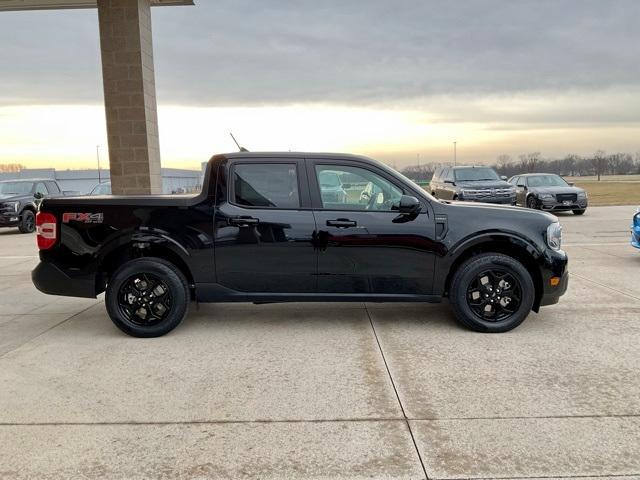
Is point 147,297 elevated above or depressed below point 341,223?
below

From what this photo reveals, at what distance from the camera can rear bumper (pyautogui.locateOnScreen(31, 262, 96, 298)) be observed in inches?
207

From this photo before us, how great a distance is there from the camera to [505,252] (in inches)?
209

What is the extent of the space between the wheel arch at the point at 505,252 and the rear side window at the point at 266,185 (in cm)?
171

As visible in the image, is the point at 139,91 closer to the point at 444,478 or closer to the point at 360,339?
the point at 360,339

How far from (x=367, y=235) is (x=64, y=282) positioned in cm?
313

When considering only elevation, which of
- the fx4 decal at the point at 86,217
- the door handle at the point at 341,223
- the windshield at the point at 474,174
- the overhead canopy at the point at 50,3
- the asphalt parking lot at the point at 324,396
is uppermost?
the overhead canopy at the point at 50,3

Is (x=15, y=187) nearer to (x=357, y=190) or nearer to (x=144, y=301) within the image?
(x=144, y=301)

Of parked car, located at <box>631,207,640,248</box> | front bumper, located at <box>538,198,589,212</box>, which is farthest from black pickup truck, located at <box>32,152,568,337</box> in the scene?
front bumper, located at <box>538,198,589,212</box>

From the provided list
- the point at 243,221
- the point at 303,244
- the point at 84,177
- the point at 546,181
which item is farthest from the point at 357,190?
the point at 84,177

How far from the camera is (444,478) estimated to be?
272 centimetres

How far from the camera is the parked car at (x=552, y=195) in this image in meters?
18.0

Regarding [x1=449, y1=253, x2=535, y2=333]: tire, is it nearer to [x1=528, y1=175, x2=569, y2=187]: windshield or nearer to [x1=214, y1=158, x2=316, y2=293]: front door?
[x1=214, y1=158, x2=316, y2=293]: front door

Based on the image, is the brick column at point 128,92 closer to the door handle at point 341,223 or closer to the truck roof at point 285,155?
the truck roof at point 285,155

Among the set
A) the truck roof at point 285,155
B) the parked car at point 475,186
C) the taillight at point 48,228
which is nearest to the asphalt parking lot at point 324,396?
the taillight at point 48,228
